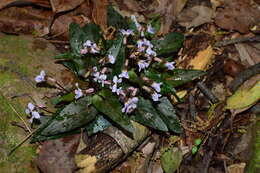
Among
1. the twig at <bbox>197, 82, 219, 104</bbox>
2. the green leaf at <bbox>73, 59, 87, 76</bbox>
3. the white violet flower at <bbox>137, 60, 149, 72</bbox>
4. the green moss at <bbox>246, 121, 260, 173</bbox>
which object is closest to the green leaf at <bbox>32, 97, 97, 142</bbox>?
the green leaf at <bbox>73, 59, 87, 76</bbox>

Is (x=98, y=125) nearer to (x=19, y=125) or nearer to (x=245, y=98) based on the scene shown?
(x=19, y=125)

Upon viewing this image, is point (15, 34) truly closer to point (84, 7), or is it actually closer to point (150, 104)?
point (84, 7)

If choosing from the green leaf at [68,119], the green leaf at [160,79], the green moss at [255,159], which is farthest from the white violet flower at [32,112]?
the green moss at [255,159]

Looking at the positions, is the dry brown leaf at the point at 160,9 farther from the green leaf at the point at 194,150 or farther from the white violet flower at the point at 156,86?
the green leaf at the point at 194,150

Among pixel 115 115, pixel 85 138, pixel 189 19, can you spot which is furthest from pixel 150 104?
pixel 189 19

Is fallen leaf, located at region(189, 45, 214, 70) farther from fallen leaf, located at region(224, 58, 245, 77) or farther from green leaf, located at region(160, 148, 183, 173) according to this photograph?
green leaf, located at region(160, 148, 183, 173)

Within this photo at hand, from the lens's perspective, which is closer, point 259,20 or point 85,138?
point 85,138
